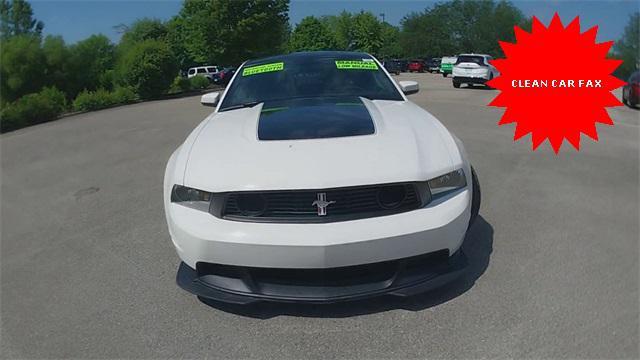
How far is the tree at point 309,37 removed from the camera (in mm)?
62188

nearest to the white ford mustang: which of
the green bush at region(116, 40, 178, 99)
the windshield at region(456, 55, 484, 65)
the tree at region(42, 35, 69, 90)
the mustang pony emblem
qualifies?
the mustang pony emblem

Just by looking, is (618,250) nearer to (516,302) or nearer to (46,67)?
(516,302)

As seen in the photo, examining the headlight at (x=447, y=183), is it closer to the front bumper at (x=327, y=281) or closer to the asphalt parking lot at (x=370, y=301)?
the front bumper at (x=327, y=281)

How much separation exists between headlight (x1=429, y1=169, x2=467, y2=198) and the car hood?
5 cm

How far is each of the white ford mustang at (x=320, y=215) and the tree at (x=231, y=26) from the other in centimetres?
3181

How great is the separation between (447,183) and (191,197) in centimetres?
149

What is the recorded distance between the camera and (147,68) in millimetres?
21922

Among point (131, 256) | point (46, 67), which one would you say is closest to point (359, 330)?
point (131, 256)

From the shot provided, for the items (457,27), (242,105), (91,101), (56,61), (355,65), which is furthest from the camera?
(457,27)

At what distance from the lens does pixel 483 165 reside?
5.80 m

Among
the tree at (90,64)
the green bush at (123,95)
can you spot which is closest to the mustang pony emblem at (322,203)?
the green bush at (123,95)

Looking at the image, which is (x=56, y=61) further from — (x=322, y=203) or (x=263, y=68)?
(x=322, y=203)

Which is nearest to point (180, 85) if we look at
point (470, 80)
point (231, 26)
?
point (231, 26)

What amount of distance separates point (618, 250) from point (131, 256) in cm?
385
